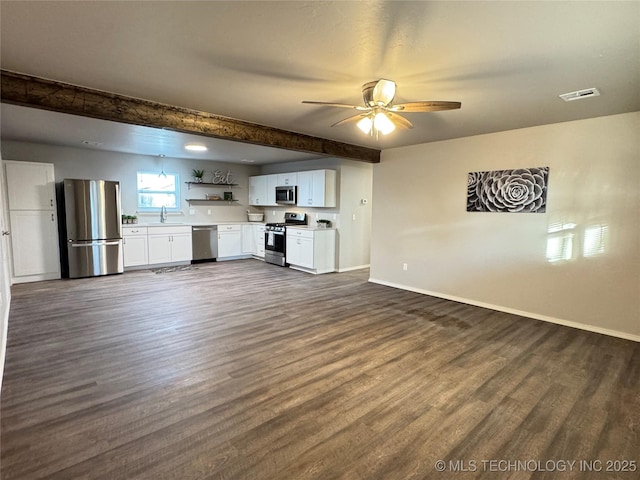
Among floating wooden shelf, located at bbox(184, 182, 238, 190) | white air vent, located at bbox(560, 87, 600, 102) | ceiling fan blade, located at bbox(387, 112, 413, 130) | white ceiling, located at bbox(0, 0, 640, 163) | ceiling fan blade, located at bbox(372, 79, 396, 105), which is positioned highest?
white ceiling, located at bbox(0, 0, 640, 163)

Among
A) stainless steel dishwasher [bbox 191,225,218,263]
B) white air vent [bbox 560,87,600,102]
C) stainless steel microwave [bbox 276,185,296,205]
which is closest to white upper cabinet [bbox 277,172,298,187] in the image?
stainless steel microwave [bbox 276,185,296,205]

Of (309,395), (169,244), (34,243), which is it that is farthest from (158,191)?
(309,395)

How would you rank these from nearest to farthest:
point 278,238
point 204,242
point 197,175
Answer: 1. point 278,238
2. point 204,242
3. point 197,175

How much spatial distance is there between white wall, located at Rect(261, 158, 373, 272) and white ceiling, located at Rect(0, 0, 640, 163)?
130 inches

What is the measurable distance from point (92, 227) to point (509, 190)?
690cm

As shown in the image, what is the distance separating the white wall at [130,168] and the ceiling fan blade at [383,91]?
621 cm

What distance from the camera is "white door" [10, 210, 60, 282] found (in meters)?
5.45

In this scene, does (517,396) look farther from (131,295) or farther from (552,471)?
(131,295)

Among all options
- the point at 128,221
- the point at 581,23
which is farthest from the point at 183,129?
the point at 128,221

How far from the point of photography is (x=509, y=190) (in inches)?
171

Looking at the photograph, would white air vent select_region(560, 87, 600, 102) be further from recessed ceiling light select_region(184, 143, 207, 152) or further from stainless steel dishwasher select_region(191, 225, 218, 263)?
stainless steel dishwasher select_region(191, 225, 218, 263)

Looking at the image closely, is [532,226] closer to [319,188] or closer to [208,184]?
[319,188]

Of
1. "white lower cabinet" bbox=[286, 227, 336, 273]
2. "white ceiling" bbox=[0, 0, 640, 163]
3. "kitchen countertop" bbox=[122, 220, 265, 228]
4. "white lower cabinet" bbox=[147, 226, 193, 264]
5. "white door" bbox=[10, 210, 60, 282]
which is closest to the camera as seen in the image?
"white ceiling" bbox=[0, 0, 640, 163]

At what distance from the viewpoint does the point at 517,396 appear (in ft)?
8.12
